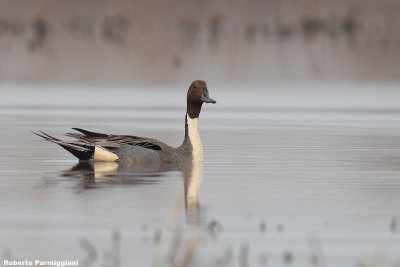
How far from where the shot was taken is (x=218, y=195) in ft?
35.1

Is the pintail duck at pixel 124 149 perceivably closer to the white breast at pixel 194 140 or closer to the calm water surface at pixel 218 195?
the white breast at pixel 194 140

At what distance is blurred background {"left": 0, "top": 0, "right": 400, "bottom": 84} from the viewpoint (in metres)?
29.4

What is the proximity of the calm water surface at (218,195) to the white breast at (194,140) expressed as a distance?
0.50 ft

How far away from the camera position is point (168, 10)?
179 feet

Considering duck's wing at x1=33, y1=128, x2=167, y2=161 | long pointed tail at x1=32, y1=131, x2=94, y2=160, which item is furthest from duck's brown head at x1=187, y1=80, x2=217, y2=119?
long pointed tail at x1=32, y1=131, x2=94, y2=160

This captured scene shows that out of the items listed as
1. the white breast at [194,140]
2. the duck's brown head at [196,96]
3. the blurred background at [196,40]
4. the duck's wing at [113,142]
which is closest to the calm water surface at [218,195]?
the white breast at [194,140]

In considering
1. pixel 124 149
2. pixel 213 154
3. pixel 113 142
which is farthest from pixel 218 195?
pixel 213 154

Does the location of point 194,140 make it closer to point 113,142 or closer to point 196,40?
point 113,142

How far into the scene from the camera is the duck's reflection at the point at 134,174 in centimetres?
1123

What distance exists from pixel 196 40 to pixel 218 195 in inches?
1244

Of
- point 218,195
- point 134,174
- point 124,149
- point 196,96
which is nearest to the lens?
point 218,195

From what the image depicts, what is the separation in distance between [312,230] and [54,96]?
14.7 metres

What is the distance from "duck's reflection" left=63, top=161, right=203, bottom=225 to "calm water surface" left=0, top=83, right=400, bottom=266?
17 mm

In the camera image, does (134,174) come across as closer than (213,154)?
Yes
